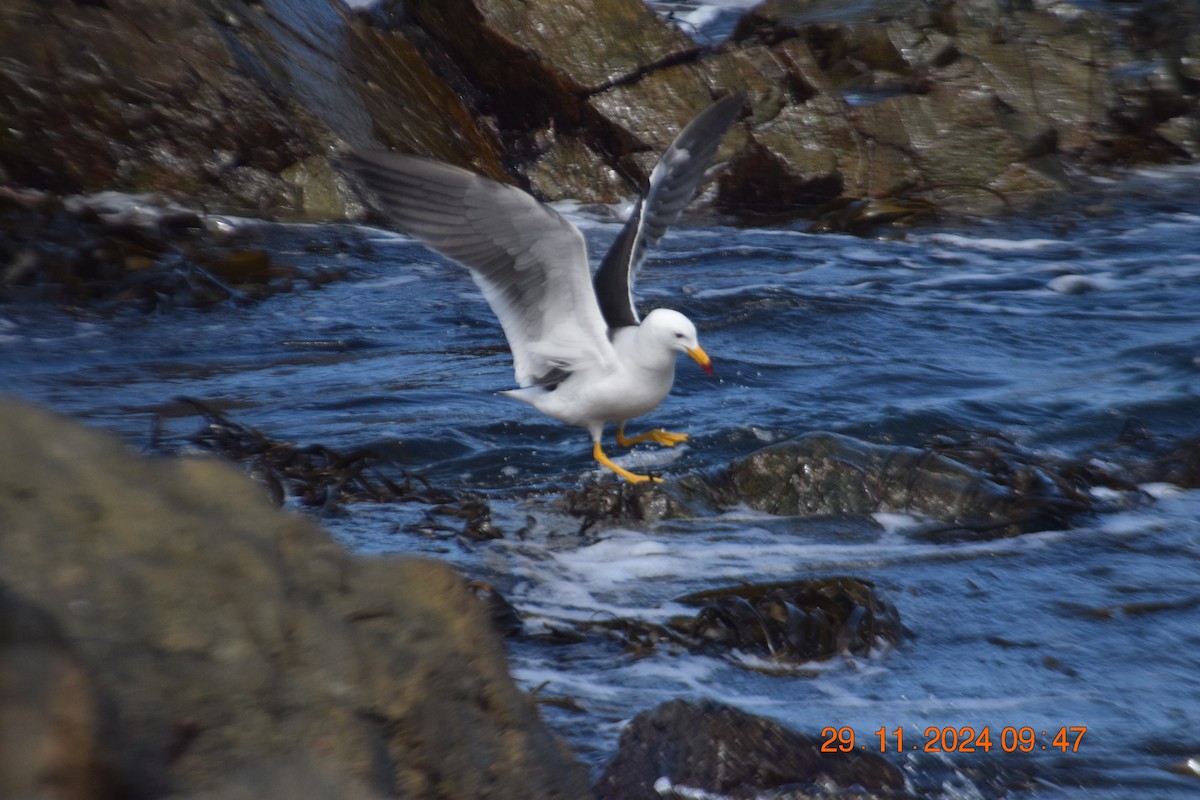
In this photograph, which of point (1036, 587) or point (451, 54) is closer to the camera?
point (1036, 587)

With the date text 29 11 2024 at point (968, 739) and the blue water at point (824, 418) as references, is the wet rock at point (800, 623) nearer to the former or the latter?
the blue water at point (824, 418)

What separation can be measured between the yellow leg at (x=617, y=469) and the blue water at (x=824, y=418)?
3.5 inches

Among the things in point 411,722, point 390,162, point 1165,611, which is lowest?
point 1165,611

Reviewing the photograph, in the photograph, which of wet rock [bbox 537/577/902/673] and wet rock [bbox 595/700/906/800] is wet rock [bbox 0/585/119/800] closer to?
wet rock [bbox 595/700/906/800]

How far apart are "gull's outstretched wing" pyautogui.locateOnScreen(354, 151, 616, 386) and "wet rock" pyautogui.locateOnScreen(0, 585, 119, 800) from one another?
3.78 meters

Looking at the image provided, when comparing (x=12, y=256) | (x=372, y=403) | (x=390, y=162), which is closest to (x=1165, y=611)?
(x=390, y=162)

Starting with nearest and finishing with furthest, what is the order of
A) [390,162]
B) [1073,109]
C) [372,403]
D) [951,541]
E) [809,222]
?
[951,541] < [390,162] < [372,403] < [809,222] < [1073,109]

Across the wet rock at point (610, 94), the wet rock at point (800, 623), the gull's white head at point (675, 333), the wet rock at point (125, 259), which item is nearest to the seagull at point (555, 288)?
the gull's white head at point (675, 333)

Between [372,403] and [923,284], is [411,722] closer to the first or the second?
[372,403]

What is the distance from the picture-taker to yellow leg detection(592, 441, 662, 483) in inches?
204

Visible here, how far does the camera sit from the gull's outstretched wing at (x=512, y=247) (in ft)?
17.0

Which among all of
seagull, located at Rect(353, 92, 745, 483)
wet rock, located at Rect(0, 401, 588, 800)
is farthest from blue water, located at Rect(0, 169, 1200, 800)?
wet rock, located at Rect(0, 401, 588, 800)

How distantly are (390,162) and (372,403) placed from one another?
59.7 inches

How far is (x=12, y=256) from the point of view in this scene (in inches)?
294
